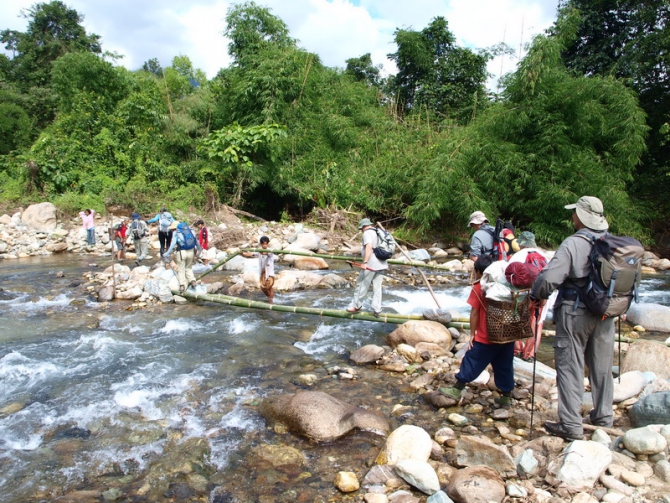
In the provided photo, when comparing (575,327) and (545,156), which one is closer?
(575,327)

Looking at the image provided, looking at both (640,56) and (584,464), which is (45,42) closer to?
(640,56)

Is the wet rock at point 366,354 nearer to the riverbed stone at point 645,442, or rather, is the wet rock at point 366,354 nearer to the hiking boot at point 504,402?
the hiking boot at point 504,402

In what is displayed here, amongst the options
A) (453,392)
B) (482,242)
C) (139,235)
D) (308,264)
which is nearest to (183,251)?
(308,264)

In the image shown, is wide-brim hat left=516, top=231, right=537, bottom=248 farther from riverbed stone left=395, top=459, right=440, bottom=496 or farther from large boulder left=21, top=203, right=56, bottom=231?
large boulder left=21, top=203, right=56, bottom=231

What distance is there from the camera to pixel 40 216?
16188mm

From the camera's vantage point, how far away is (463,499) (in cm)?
294

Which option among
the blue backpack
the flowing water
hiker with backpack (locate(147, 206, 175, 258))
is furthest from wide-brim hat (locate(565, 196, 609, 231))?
hiker with backpack (locate(147, 206, 175, 258))

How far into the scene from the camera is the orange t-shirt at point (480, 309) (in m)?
3.94

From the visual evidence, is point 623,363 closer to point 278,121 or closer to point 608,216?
point 608,216

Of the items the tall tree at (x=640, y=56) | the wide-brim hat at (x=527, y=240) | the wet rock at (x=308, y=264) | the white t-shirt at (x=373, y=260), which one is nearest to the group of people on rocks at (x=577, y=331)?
the wide-brim hat at (x=527, y=240)

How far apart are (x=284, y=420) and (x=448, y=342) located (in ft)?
8.57

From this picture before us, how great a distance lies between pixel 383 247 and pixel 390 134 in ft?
42.8

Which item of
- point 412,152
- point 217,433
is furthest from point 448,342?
point 412,152

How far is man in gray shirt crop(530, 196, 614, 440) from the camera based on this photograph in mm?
3256
